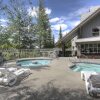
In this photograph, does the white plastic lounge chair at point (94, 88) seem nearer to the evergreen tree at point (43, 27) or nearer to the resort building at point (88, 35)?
the resort building at point (88, 35)

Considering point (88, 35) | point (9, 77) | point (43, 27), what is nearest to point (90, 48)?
point (88, 35)

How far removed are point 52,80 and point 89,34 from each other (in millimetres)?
16212

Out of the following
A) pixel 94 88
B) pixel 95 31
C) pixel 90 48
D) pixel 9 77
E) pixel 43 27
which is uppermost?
pixel 43 27

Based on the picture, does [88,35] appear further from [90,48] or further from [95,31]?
[90,48]

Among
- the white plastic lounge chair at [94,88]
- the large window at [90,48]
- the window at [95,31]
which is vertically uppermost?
the window at [95,31]

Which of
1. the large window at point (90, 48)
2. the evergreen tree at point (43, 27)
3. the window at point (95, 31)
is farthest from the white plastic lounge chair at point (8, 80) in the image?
the evergreen tree at point (43, 27)

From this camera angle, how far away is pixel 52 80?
1130 centimetres

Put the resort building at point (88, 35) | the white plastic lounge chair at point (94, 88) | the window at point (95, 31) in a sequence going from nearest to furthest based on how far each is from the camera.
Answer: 1. the white plastic lounge chair at point (94, 88)
2. the resort building at point (88, 35)
3. the window at point (95, 31)

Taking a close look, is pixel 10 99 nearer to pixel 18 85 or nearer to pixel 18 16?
pixel 18 85

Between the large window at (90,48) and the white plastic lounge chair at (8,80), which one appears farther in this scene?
the large window at (90,48)

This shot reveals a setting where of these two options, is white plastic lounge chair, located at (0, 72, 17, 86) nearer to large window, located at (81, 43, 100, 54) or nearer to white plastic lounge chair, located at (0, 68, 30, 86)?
white plastic lounge chair, located at (0, 68, 30, 86)

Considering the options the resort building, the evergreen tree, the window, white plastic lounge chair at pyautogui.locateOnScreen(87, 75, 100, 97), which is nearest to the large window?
the resort building

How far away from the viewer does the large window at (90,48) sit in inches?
1013

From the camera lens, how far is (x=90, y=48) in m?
26.2
